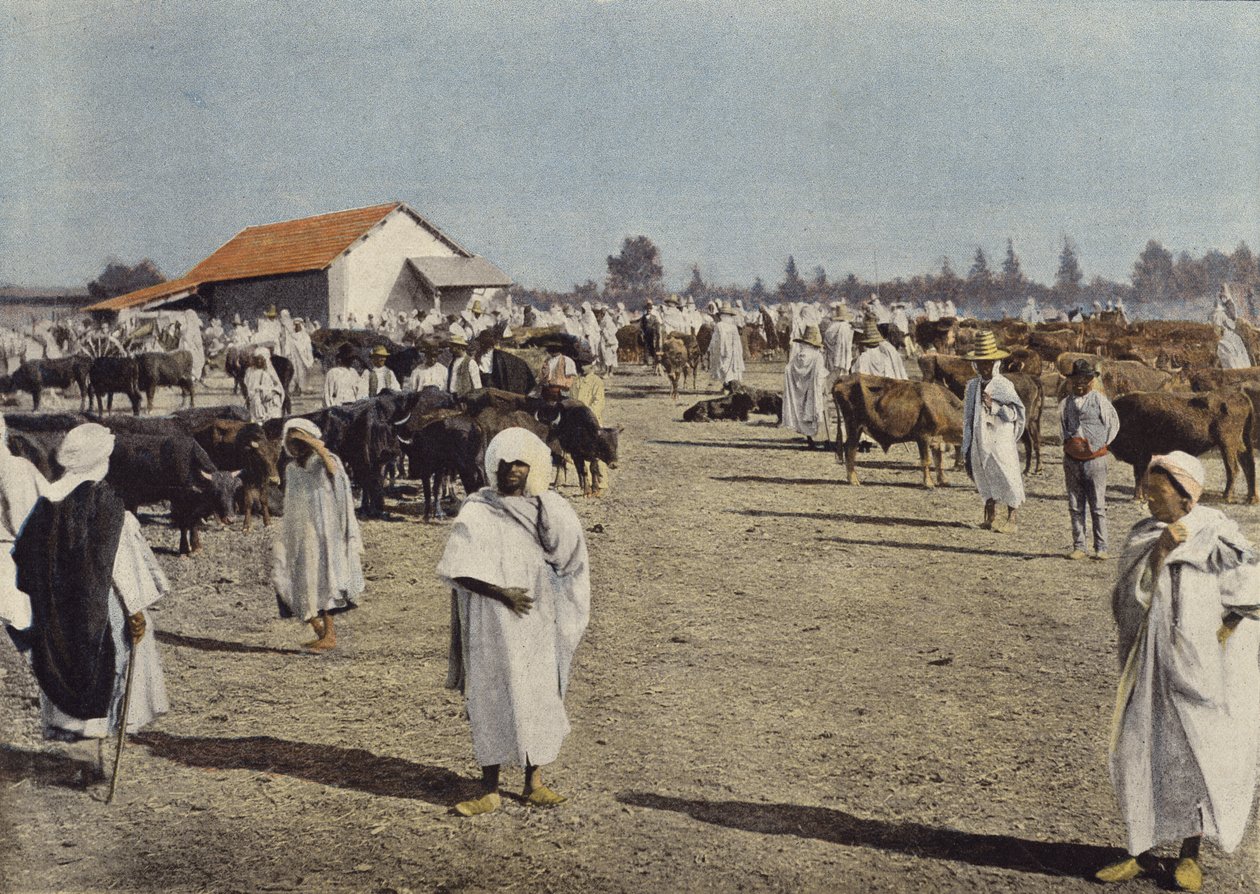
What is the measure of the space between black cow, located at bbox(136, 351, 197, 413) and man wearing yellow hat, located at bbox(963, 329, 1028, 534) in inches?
413

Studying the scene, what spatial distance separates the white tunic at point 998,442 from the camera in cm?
976

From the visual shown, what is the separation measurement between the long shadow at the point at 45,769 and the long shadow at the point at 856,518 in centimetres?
620

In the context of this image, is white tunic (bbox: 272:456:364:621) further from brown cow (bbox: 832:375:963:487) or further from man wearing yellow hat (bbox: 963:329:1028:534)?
brown cow (bbox: 832:375:963:487)

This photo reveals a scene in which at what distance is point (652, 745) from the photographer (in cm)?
561

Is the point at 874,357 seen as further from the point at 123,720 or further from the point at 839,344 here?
the point at 123,720

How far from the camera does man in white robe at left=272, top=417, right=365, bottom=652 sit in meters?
6.88

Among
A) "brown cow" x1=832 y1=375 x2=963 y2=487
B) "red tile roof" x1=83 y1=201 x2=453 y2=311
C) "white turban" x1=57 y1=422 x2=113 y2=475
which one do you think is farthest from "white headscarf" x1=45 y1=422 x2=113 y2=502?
"brown cow" x1=832 y1=375 x2=963 y2=487

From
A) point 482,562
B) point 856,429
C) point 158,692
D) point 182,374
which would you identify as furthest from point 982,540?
point 182,374

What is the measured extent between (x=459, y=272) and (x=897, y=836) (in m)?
5.30

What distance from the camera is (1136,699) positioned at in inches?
171

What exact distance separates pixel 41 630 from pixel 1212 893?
5.27 m

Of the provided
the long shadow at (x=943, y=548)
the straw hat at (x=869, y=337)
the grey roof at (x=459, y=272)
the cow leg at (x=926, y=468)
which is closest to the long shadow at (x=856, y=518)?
the long shadow at (x=943, y=548)

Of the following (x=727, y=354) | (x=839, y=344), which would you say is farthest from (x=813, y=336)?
(x=727, y=354)

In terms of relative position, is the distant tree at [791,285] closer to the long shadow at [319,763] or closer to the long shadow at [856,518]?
the long shadow at [856,518]
